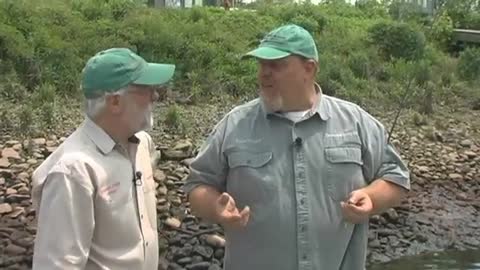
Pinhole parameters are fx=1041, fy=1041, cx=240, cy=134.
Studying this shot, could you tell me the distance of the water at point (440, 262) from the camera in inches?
365

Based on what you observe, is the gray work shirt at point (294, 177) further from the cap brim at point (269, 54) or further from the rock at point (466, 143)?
the rock at point (466, 143)

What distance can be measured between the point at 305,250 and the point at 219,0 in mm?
21579

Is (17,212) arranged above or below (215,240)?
above

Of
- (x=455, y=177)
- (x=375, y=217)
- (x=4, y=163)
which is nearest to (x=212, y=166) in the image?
(x=4, y=163)

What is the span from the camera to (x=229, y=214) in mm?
3324

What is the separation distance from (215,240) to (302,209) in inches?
211

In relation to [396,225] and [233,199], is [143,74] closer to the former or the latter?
[233,199]

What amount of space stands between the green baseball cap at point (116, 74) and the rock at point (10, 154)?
6931 millimetres

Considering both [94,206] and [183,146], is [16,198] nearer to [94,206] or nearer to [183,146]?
[183,146]

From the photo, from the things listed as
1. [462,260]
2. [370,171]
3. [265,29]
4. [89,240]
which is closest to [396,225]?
[462,260]

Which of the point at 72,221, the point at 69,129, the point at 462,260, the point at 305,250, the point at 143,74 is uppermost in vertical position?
the point at 143,74

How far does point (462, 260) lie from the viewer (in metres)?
9.61

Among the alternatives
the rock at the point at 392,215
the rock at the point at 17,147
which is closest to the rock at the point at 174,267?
the rock at the point at 17,147

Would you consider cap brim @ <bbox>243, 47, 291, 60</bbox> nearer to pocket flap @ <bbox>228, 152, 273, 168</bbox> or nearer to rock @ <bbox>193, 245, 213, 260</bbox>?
pocket flap @ <bbox>228, 152, 273, 168</bbox>
